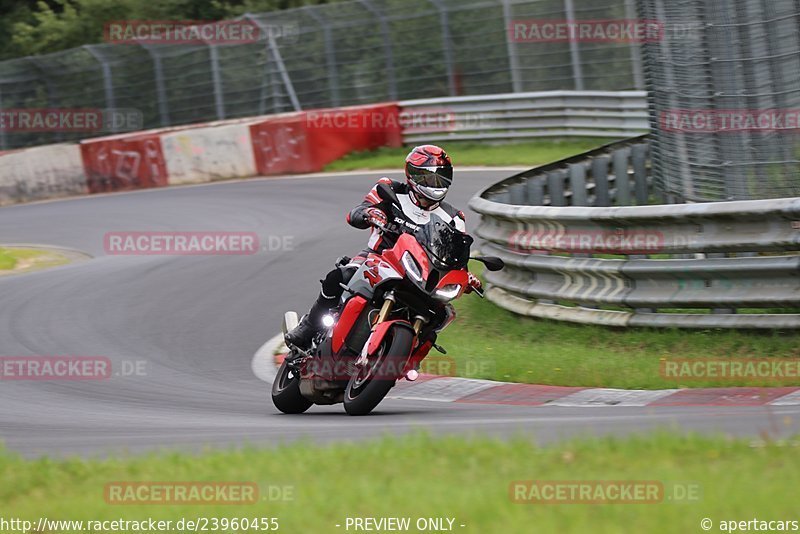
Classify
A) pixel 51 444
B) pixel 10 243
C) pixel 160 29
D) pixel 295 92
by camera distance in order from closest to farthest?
pixel 51 444, pixel 10 243, pixel 295 92, pixel 160 29

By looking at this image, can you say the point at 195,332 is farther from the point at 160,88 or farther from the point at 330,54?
the point at 160,88

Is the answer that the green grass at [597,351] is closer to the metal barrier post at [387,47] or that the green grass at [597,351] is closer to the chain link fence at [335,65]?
the chain link fence at [335,65]

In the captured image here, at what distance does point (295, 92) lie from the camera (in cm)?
2762

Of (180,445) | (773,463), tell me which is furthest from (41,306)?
(773,463)

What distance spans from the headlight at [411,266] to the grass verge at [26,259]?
10658 mm

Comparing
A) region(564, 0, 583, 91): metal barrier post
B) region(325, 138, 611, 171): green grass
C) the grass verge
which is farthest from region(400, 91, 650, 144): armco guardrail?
the grass verge

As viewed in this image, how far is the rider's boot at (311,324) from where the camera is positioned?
855 cm

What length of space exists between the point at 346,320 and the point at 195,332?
15.6 ft

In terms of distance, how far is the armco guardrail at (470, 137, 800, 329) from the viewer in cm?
904

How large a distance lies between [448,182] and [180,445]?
8.64 feet

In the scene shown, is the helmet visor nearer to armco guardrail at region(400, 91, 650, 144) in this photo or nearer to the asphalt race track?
the asphalt race track

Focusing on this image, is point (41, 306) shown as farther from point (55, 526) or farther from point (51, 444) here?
point (55, 526)

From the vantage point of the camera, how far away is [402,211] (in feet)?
27.1

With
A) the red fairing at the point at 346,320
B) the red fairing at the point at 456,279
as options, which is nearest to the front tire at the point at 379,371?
the red fairing at the point at 346,320
